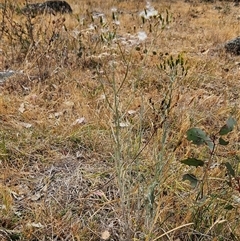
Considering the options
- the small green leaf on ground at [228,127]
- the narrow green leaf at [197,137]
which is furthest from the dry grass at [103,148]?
the small green leaf on ground at [228,127]

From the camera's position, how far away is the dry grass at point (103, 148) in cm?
158

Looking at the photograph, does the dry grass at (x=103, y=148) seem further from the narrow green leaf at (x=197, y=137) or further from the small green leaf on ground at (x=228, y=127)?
the small green leaf on ground at (x=228, y=127)

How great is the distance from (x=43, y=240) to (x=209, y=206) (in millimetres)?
777

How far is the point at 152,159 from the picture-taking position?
2004mm

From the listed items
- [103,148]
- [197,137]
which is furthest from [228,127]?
[103,148]

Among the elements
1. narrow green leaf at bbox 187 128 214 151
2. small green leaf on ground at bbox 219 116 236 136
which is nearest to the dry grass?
narrow green leaf at bbox 187 128 214 151

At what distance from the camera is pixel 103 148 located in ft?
7.48

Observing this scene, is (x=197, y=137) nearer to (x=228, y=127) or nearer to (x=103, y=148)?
(x=228, y=127)

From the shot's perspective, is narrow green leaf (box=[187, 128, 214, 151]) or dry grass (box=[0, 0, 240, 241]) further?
dry grass (box=[0, 0, 240, 241])

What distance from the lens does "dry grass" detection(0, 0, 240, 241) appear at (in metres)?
1.58

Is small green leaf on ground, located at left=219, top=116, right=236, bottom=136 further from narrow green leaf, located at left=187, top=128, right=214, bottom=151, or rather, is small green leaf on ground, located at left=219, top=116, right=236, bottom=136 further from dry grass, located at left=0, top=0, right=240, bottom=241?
dry grass, located at left=0, top=0, right=240, bottom=241

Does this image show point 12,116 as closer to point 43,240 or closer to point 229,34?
point 43,240

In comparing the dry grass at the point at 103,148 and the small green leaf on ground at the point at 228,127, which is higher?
the small green leaf on ground at the point at 228,127

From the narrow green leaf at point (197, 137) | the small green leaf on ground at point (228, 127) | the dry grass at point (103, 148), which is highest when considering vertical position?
the small green leaf on ground at point (228, 127)
